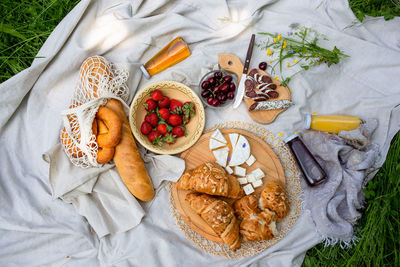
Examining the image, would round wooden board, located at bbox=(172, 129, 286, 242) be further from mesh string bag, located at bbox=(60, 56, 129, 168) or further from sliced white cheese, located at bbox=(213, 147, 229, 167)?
mesh string bag, located at bbox=(60, 56, 129, 168)

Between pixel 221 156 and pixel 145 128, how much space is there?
0.71m

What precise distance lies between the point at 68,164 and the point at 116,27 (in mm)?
1313

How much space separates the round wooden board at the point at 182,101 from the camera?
2621mm

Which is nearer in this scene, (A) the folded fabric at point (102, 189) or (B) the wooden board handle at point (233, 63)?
(A) the folded fabric at point (102, 189)

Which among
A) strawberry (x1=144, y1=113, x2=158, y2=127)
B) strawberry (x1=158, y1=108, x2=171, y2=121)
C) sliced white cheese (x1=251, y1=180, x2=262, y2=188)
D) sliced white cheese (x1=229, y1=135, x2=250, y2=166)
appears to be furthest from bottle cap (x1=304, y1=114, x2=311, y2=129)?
strawberry (x1=144, y1=113, x2=158, y2=127)

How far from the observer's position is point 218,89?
2.64 metres

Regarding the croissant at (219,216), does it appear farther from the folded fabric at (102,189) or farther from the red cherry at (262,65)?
the red cherry at (262,65)

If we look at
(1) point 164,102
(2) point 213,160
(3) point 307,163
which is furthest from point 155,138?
(3) point 307,163

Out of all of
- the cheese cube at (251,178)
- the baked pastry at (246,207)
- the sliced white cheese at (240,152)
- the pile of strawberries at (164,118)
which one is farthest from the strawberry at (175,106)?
the baked pastry at (246,207)

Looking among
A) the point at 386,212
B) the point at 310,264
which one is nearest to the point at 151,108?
the point at 310,264

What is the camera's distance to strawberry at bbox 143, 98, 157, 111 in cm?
265

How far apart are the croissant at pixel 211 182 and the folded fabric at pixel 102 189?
0.47 ft

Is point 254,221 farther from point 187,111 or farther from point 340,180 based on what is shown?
point 187,111

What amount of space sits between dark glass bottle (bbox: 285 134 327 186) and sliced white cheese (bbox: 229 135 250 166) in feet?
1.22
